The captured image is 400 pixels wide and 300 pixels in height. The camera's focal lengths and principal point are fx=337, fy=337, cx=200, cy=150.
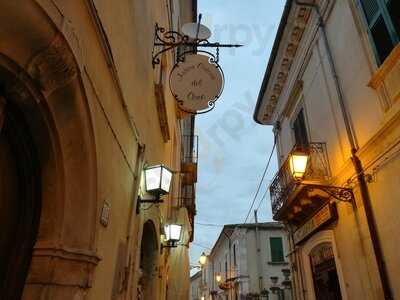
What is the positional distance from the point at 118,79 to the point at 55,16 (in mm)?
1483

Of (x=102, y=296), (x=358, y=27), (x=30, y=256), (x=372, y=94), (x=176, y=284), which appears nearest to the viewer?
(x=30, y=256)

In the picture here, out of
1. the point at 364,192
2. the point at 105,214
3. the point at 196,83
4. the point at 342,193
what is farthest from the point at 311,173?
the point at 105,214

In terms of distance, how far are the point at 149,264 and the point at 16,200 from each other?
14.0ft

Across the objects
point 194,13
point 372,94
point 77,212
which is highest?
point 194,13

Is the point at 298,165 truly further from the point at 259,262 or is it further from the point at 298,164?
the point at 259,262

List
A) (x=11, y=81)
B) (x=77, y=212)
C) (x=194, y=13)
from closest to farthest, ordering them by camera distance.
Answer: (x=11, y=81) → (x=77, y=212) → (x=194, y=13)

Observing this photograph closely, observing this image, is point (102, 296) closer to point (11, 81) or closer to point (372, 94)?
point (11, 81)

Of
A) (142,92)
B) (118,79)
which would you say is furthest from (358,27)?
(118,79)

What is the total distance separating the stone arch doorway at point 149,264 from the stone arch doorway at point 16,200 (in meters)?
3.51

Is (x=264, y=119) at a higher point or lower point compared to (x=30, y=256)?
higher

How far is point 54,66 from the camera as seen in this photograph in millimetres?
2197

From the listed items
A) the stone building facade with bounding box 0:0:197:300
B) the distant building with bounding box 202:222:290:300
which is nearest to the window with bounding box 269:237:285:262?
the distant building with bounding box 202:222:290:300

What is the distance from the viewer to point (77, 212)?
2.64 metres

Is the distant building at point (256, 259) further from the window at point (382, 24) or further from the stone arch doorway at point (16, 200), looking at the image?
the stone arch doorway at point (16, 200)
